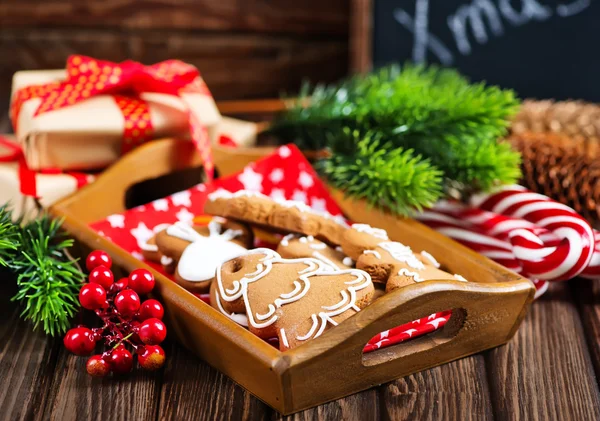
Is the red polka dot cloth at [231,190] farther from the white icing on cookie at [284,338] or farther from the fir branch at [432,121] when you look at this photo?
the white icing on cookie at [284,338]

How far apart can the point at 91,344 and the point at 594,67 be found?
4.41 ft

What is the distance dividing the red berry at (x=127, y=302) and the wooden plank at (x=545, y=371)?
421 millimetres

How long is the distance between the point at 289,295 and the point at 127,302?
19cm

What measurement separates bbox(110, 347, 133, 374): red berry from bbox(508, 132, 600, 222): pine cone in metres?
0.74

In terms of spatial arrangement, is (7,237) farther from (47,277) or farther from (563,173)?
(563,173)

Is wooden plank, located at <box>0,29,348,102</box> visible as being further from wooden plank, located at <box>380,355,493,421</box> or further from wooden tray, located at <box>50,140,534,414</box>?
wooden plank, located at <box>380,355,493,421</box>

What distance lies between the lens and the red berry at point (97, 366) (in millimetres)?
867

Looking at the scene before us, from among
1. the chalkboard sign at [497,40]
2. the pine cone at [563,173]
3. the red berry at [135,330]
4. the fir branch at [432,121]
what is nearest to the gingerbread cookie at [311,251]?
the red berry at [135,330]

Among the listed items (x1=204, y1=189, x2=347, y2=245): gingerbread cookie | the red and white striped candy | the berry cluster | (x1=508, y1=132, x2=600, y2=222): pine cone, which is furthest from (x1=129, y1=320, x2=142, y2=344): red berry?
(x1=508, y1=132, x2=600, y2=222): pine cone

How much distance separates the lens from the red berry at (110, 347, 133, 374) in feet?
2.86

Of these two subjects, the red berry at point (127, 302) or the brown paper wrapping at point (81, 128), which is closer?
the red berry at point (127, 302)

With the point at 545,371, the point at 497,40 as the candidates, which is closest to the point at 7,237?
the point at 545,371

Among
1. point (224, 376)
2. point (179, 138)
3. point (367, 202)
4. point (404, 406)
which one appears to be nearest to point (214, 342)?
point (224, 376)

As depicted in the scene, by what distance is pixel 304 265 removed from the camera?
898 millimetres
